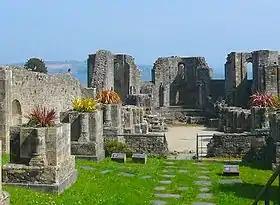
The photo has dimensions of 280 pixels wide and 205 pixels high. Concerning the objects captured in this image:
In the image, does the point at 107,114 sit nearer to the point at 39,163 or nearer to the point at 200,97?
the point at 39,163

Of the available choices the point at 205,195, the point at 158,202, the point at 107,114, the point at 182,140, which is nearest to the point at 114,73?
the point at 182,140

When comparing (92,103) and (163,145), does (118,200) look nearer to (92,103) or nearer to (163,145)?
(92,103)

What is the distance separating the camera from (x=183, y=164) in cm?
1614

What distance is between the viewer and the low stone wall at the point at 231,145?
18.0 m

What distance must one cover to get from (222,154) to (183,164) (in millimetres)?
2379

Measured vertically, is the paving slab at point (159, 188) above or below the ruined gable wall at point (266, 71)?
below

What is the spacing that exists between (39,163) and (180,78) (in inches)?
1345

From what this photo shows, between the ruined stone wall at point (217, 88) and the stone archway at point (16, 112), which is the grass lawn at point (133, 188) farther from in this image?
the ruined stone wall at point (217, 88)

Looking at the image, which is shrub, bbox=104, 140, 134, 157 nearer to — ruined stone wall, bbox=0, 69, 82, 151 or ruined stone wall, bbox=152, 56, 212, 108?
ruined stone wall, bbox=0, 69, 82, 151

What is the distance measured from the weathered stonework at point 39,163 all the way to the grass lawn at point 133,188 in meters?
0.25

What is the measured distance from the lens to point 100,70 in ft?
117

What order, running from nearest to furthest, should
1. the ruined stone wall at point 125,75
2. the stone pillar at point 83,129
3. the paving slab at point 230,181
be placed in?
the paving slab at point 230,181, the stone pillar at point 83,129, the ruined stone wall at point 125,75

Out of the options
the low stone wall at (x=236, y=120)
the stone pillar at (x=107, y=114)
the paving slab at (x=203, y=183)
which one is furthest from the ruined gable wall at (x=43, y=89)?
the low stone wall at (x=236, y=120)

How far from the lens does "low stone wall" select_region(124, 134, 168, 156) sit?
1823 cm
